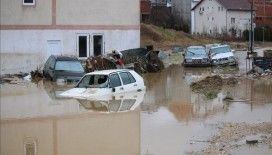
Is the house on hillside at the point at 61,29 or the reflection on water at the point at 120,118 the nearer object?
the reflection on water at the point at 120,118

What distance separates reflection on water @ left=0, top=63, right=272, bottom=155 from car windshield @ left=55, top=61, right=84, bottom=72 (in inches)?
41.6

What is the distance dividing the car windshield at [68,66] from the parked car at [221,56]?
16.7 meters

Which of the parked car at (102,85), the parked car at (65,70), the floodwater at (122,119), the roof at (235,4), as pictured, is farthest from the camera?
the roof at (235,4)

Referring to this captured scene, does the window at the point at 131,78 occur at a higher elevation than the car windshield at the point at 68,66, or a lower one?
lower

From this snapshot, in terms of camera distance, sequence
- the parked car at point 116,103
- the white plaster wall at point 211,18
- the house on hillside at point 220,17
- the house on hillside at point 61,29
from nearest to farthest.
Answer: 1. the parked car at point 116,103
2. the house on hillside at point 61,29
3. the house on hillside at point 220,17
4. the white plaster wall at point 211,18

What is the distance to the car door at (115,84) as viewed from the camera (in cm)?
2327

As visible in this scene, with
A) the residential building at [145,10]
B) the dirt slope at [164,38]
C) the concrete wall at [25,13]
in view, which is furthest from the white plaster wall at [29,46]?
the residential building at [145,10]

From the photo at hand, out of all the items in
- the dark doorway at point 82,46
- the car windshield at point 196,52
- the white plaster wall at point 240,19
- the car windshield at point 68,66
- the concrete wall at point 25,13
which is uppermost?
the white plaster wall at point 240,19

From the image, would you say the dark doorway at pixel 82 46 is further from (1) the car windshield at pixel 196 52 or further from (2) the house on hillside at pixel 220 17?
(2) the house on hillside at pixel 220 17

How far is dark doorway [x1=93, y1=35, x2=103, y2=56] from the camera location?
132 feet

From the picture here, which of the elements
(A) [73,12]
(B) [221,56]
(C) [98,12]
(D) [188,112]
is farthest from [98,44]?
(D) [188,112]

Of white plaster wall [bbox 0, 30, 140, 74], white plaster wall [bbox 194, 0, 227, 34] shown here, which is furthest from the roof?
white plaster wall [bbox 0, 30, 140, 74]

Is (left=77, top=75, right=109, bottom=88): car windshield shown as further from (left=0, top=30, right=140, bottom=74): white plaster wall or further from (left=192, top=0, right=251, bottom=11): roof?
(left=192, top=0, right=251, bottom=11): roof

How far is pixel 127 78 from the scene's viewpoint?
2461cm
